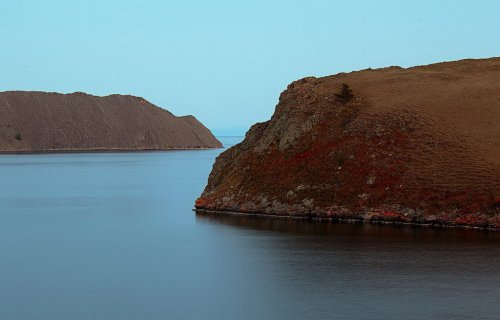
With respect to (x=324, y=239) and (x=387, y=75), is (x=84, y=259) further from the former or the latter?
(x=387, y=75)

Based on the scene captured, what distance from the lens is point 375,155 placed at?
66875 millimetres

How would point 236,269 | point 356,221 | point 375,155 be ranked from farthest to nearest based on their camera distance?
point 375,155, point 356,221, point 236,269

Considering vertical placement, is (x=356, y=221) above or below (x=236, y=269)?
above

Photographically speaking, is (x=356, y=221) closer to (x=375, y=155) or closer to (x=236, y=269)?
(x=375, y=155)

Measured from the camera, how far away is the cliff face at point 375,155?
60156mm

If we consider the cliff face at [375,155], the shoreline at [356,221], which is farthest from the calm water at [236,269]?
the cliff face at [375,155]

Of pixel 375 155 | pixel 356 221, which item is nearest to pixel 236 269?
pixel 356 221

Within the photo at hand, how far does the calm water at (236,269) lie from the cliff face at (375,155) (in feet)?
11.5

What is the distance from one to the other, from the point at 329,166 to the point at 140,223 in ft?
56.6

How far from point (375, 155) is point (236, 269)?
2818 centimetres

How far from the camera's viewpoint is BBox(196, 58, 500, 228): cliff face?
60.2 metres

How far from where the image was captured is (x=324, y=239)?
52.2 metres

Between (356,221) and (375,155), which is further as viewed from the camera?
(375,155)

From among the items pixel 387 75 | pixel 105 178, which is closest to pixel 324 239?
pixel 387 75
